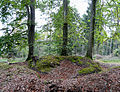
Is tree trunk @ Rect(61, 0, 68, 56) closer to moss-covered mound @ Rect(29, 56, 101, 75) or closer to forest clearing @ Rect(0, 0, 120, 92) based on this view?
forest clearing @ Rect(0, 0, 120, 92)

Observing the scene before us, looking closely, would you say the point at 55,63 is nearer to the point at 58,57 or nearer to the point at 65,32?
the point at 58,57

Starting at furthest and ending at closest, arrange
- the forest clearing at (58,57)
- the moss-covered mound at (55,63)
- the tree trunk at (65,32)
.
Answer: the tree trunk at (65,32)
the moss-covered mound at (55,63)
the forest clearing at (58,57)

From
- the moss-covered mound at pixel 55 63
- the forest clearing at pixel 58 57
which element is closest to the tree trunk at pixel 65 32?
the forest clearing at pixel 58 57

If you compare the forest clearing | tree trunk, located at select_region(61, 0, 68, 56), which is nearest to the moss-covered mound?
the forest clearing

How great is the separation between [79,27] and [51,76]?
417cm

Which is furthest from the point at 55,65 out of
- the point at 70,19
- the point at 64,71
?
the point at 70,19

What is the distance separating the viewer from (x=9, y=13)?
7277 mm

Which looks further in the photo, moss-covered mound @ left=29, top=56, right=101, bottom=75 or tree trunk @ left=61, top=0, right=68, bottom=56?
tree trunk @ left=61, top=0, right=68, bottom=56

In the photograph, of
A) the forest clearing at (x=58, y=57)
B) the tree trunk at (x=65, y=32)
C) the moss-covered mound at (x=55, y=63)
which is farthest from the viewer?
the tree trunk at (x=65, y=32)

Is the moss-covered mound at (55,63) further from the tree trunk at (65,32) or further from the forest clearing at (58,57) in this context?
the tree trunk at (65,32)

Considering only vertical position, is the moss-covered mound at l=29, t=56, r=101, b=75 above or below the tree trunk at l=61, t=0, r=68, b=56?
below

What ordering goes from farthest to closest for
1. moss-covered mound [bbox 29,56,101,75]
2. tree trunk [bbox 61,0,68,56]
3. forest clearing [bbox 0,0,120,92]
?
tree trunk [bbox 61,0,68,56]
moss-covered mound [bbox 29,56,101,75]
forest clearing [bbox 0,0,120,92]

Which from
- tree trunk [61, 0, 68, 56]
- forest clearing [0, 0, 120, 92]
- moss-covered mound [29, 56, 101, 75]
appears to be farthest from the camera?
tree trunk [61, 0, 68, 56]

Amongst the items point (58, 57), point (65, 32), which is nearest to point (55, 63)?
point (58, 57)
